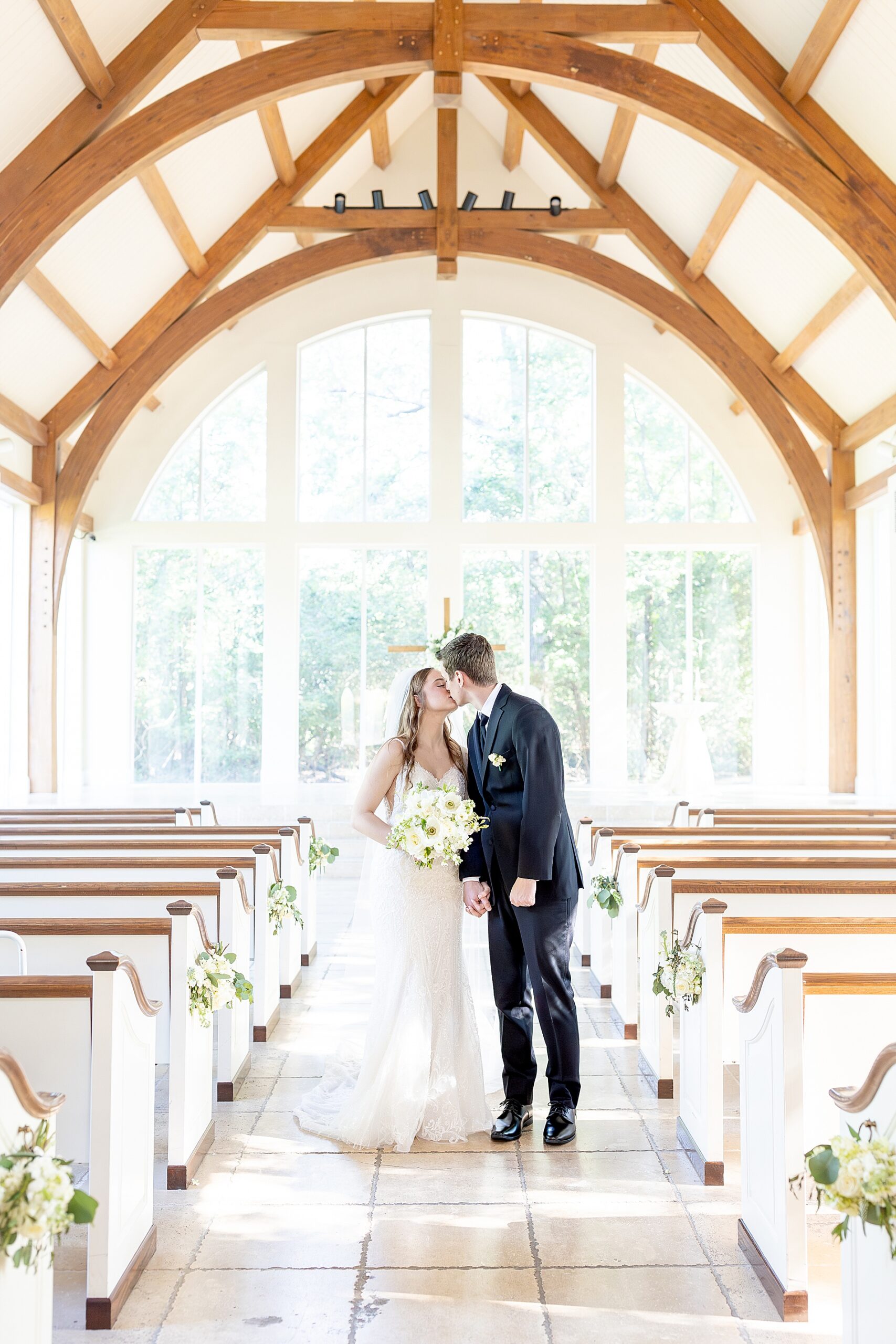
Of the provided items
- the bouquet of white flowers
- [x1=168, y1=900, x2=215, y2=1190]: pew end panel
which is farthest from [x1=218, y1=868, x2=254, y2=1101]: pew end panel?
the bouquet of white flowers

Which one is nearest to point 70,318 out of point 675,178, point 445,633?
point 445,633

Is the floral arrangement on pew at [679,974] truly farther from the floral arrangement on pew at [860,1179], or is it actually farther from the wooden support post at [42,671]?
the wooden support post at [42,671]

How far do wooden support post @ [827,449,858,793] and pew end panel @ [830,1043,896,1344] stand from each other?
8.89m

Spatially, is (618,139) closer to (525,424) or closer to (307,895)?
(525,424)

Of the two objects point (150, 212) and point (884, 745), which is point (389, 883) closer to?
point (150, 212)

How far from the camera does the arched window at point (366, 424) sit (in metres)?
12.3

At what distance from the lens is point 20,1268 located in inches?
75.1

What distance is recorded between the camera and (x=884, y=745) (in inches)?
415

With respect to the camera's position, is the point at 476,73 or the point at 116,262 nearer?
the point at 476,73

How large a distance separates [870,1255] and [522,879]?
153 cm

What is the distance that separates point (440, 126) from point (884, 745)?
6.96 m

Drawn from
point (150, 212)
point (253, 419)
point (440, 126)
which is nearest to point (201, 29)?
point (150, 212)

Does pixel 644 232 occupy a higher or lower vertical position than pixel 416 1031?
higher

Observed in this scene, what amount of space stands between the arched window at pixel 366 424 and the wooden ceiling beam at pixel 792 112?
5.70 meters
